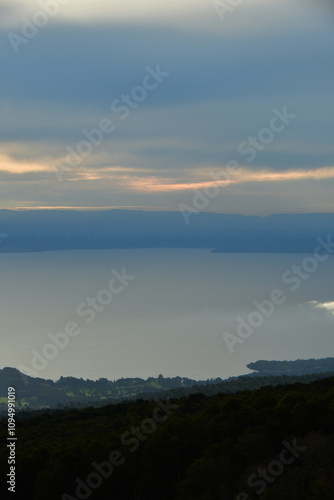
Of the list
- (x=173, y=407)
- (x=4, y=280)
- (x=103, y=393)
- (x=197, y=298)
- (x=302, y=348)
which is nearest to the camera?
(x=173, y=407)

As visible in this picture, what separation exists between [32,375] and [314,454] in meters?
87.9

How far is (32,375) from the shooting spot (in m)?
97.8

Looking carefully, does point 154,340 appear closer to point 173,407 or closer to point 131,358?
point 131,358

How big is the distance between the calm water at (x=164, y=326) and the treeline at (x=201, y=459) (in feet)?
233

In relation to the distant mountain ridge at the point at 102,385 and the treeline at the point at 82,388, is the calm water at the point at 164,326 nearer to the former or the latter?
the distant mountain ridge at the point at 102,385

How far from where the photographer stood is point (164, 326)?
121 m

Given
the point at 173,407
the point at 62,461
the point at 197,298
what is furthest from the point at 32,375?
the point at 62,461

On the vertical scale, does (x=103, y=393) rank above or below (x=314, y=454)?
above

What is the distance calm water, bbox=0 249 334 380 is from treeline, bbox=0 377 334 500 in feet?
233

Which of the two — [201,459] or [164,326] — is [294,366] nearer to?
[164,326]

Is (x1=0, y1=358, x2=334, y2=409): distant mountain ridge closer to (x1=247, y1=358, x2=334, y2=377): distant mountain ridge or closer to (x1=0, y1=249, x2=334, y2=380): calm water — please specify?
(x1=247, y1=358, x2=334, y2=377): distant mountain ridge

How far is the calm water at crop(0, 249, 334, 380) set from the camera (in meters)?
98.4

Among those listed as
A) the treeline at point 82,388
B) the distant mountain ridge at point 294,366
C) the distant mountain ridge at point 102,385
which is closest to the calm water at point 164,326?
the distant mountain ridge at point 294,366

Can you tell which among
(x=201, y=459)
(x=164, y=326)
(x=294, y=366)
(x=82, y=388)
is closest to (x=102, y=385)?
(x=82, y=388)
